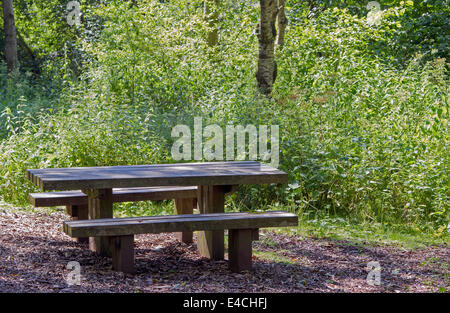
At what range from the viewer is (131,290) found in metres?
4.23

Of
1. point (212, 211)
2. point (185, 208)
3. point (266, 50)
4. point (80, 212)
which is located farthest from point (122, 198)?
point (266, 50)

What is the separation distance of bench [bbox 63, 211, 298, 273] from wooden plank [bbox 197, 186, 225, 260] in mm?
332

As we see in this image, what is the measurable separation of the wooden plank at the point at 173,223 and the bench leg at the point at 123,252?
13 cm

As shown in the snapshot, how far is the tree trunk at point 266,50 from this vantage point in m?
8.85

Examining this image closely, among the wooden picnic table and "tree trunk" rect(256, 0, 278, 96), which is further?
"tree trunk" rect(256, 0, 278, 96)

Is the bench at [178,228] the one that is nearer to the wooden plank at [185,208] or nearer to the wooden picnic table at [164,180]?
the wooden picnic table at [164,180]

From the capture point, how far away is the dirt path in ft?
14.4

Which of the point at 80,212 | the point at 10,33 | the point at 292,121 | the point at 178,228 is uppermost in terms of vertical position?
the point at 10,33

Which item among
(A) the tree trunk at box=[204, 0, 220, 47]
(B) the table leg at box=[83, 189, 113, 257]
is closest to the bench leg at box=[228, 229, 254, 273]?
(B) the table leg at box=[83, 189, 113, 257]

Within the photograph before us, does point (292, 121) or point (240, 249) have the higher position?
point (292, 121)

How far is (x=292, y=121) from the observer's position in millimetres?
7805

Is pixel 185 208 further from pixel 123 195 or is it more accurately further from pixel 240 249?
pixel 240 249

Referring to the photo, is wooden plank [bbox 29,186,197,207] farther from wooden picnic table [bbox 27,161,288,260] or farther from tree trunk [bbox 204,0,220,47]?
tree trunk [bbox 204,0,220,47]

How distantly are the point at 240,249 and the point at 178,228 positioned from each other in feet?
1.87
